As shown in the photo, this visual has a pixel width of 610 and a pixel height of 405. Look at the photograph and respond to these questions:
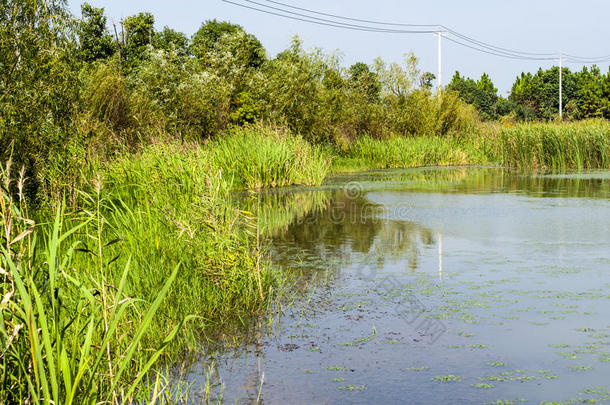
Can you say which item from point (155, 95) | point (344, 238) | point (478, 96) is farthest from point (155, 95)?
point (478, 96)

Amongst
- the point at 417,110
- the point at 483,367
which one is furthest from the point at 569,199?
the point at 417,110

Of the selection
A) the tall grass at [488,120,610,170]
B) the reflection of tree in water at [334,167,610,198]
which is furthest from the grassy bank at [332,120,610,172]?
the reflection of tree in water at [334,167,610,198]

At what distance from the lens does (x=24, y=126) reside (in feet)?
30.2

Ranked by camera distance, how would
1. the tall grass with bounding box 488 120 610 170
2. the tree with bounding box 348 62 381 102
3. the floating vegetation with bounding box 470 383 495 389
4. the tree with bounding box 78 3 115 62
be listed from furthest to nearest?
the tree with bounding box 78 3 115 62
the tree with bounding box 348 62 381 102
the tall grass with bounding box 488 120 610 170
the floating vegetation with bounding box 470 383 495 389

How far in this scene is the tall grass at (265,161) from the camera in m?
18.1

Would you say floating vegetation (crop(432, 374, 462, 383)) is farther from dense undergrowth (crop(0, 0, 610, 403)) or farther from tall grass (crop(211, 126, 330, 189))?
tall grass (crop(211, 126, 330, 189))

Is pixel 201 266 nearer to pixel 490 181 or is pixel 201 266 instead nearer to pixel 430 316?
pixel 430 316

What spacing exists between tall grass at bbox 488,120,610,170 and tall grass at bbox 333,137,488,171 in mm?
3806

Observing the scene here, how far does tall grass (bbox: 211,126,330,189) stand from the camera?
1812 centimetres

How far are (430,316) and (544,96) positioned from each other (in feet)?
223

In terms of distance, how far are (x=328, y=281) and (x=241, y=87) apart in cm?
1948

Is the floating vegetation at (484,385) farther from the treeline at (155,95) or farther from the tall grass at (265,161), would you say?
the tall grass at (265,161)

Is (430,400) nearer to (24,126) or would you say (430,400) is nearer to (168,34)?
(24,126)

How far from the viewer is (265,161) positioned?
18453 millimetres
